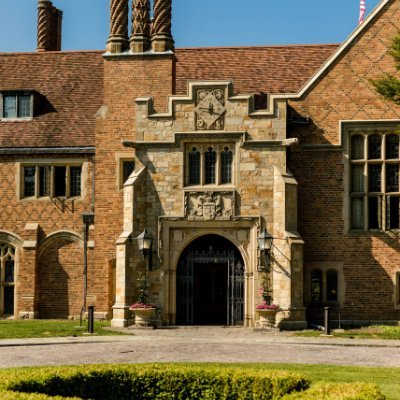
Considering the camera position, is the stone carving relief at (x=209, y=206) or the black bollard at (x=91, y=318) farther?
the stone carving relief at (x=209, y=206)

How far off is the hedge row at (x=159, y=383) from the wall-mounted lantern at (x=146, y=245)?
1473 centimetres

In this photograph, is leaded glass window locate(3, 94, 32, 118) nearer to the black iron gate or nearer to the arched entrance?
the arched entrance

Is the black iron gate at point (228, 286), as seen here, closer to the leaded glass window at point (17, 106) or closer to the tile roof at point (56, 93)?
the tile roof at point (56, 93)

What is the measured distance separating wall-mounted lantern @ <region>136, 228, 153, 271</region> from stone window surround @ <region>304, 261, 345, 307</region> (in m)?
5.31

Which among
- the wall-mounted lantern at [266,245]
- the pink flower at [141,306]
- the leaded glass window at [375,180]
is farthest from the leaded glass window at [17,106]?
the leaded glass window at [375,180]

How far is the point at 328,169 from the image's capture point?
1183 inches

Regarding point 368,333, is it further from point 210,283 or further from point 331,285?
point 210,283

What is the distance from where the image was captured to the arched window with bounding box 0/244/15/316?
1319 inches

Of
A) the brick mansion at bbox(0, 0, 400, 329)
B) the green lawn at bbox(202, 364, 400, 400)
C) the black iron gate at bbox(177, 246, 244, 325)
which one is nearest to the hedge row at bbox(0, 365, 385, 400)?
the green lawn at bbox(202, 364, 400, 400)

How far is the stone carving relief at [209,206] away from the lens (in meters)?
28.7

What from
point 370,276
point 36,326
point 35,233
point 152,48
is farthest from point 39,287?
point 370,276

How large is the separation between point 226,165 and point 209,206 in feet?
4.89

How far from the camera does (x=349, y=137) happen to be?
30.0 metres

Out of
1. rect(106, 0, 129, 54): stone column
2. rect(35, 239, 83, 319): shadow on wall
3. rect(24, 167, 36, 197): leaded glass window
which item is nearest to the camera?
rect(106, 0, 129, 54): stone column
